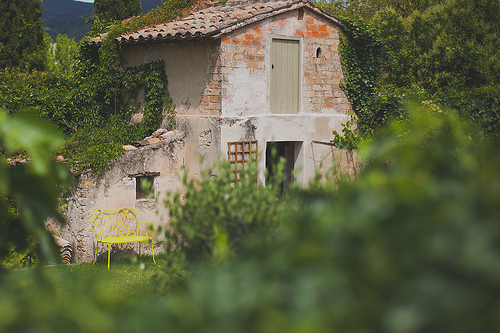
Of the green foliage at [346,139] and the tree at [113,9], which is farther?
the tree at [113,9]

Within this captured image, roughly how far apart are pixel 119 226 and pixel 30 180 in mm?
8987

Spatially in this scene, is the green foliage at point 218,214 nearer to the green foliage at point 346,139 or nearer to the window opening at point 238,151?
the window opening at point 238,151

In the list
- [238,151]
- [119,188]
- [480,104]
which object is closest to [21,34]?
[119,188]

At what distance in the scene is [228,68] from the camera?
1004 centimetres

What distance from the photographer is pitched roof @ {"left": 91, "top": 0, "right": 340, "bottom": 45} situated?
975cm

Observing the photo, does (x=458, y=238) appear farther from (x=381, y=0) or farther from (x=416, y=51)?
(x=381, y=0)

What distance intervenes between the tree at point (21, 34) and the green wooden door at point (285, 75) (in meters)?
10.5

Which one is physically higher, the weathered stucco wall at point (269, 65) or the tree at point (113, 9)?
the tree at point (113, 9)

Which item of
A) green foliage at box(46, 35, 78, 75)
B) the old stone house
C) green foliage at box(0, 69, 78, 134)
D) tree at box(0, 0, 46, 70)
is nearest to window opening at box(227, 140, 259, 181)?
the old stone house

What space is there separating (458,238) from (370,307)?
25 centimetres

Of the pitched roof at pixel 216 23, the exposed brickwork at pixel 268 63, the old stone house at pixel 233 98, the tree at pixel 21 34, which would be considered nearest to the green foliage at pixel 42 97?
the old stone house at pixel 233 98

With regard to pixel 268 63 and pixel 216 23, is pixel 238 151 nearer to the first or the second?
pixel 268 63

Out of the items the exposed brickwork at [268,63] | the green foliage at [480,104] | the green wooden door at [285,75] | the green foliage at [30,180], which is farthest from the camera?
the green foliage at [480,104]

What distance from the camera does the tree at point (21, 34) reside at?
661 inches
